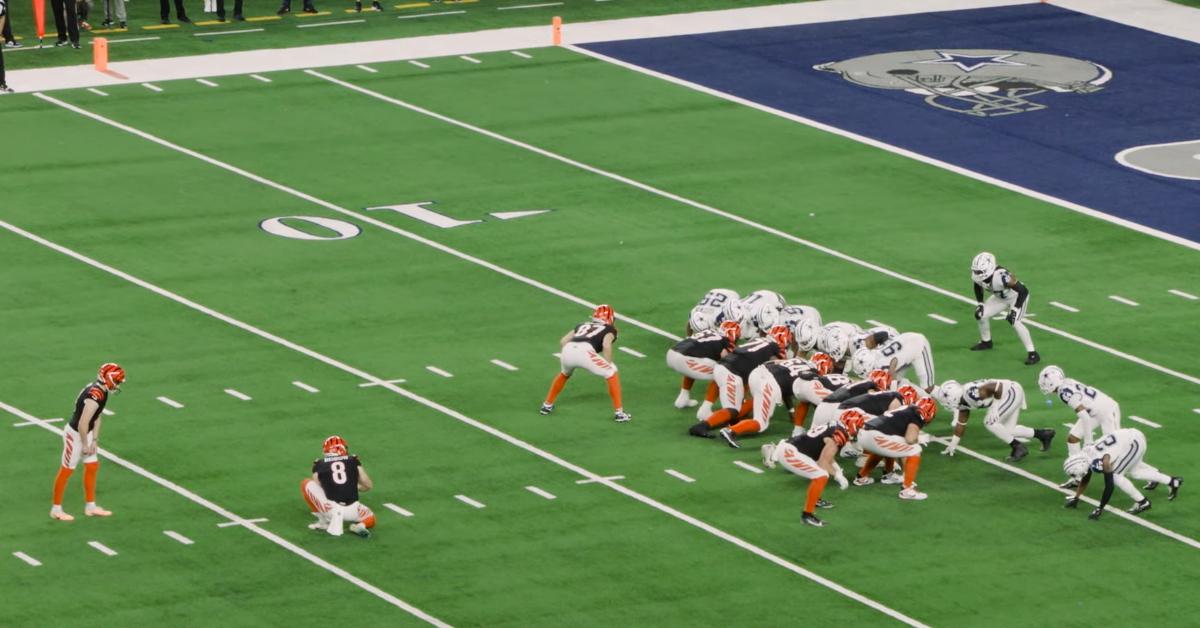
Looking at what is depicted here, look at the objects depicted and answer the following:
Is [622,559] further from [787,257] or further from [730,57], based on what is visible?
[730,57]

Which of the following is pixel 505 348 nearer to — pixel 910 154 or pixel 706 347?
pixel 706 347

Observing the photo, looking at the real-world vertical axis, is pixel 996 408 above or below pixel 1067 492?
above

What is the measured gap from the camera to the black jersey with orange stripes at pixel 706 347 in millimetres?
29969

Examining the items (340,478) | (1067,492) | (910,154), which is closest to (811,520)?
(1067,492)

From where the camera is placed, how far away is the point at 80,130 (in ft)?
138

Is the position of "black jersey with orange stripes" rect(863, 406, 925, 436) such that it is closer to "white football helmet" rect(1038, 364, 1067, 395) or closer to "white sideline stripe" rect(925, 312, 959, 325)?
"white football helmet" rect(1038, 364, 1067, 395)

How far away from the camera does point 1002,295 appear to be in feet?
107

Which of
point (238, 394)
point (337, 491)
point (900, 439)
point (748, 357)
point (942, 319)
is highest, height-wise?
point (748, 357)

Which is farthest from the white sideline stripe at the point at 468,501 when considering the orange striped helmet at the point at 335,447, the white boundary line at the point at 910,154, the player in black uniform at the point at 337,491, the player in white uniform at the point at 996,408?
the white boundary line at the point at 910,154

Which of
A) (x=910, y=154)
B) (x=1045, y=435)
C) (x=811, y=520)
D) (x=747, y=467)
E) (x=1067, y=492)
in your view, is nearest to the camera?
(x=811, y=520)

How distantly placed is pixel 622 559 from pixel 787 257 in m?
11.4

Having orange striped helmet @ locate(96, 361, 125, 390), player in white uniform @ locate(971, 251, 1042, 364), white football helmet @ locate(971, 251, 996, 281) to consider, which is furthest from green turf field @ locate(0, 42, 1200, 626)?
orange striped helmet @ locate(96, 361, 125, 390)

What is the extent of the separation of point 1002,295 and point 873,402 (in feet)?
17.0

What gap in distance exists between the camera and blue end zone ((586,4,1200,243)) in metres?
40.5
